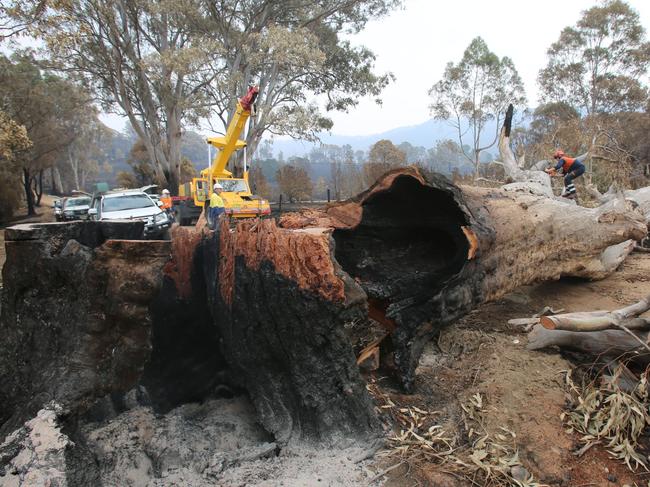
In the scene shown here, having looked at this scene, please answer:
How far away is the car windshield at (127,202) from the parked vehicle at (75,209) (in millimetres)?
4363

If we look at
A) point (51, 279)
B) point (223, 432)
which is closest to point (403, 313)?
point (223, 432)

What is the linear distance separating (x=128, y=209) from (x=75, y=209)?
823 centimetres

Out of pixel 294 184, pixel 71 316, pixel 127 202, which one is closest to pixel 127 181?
pixel 294 184

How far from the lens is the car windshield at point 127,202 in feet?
38.2

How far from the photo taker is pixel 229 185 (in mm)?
13086

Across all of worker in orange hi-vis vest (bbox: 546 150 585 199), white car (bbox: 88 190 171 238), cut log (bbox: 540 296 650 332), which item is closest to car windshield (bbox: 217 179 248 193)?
white car (bbox: 88 190 171 238)

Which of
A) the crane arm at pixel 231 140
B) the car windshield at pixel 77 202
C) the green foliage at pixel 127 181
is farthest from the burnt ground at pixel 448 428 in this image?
the green foliage at pixel 127 181

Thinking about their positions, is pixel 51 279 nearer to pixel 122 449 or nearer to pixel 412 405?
pixel 122 449

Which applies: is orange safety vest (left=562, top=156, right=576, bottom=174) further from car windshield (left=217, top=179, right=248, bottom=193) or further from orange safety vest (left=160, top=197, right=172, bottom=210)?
orange safety vest (left=160, top=197, right=172, bottom=210)

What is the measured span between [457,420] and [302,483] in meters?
1.10

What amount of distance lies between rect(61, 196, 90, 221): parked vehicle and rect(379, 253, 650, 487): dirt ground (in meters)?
15.2

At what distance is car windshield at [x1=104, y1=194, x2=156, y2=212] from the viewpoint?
11.6 m

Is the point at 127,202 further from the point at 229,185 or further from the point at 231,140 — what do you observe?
the point at 231,140

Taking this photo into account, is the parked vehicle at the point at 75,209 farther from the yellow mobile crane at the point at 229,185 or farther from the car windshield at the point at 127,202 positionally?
the yellow mobile crane at the point at 229,185
